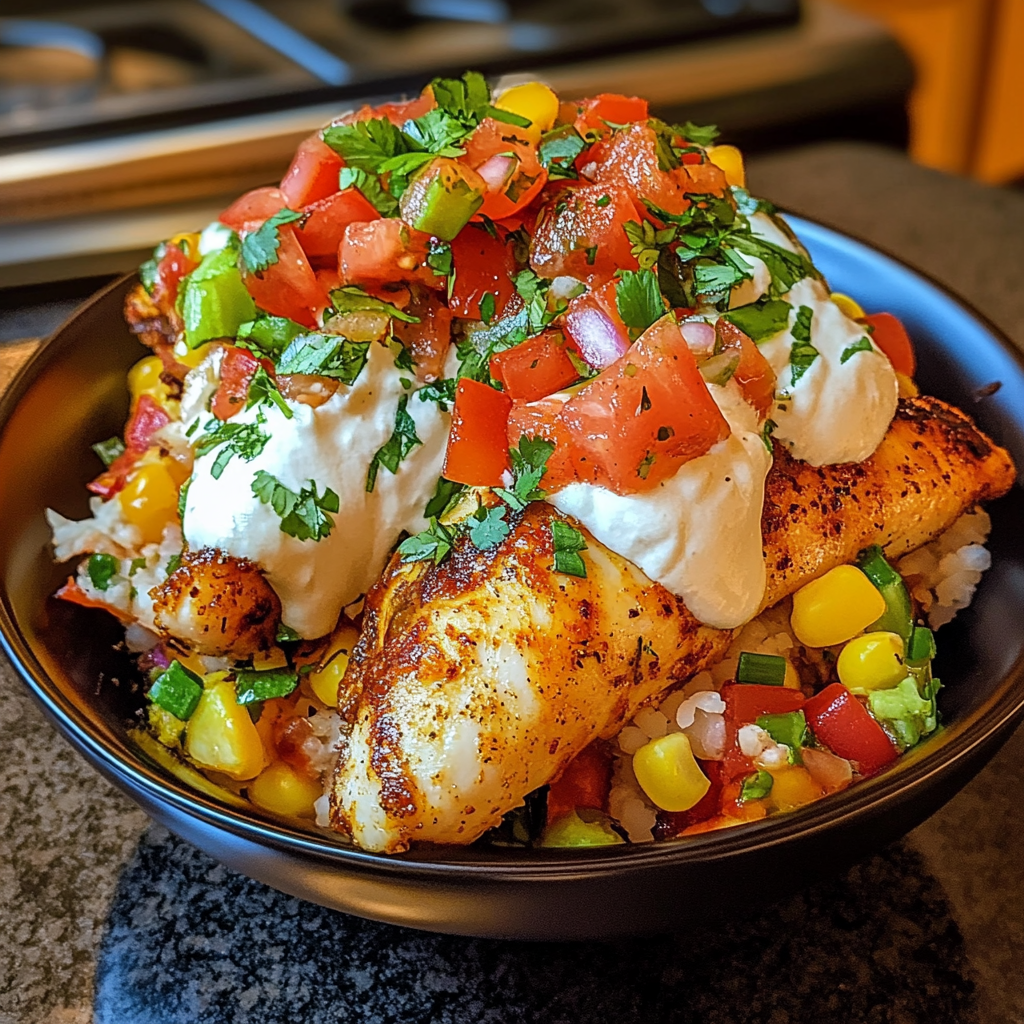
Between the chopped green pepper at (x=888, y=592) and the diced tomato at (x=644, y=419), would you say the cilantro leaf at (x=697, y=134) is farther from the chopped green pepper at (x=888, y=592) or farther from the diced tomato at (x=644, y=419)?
the chopped green pepper at (x=888, y=592)

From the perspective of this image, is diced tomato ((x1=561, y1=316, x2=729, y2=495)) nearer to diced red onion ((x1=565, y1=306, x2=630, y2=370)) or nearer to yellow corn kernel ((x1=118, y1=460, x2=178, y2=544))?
diced red onion ((x1=565, y1=306, x2=630, y2=370))

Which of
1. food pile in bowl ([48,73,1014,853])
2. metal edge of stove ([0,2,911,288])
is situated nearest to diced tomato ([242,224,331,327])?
food pile in bowl ([48,73,1014,853])

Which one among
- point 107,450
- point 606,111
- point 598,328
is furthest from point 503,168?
point 107,450

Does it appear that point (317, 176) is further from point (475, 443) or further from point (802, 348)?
point (802, 348)

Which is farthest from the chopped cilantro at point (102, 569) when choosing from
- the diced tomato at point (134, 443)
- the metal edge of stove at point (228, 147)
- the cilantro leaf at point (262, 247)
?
the metal edge of stove at point (228, 147)

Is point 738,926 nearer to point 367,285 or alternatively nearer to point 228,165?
point 367,285

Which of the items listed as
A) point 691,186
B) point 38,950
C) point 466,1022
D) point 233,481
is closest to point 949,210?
point 691,186
